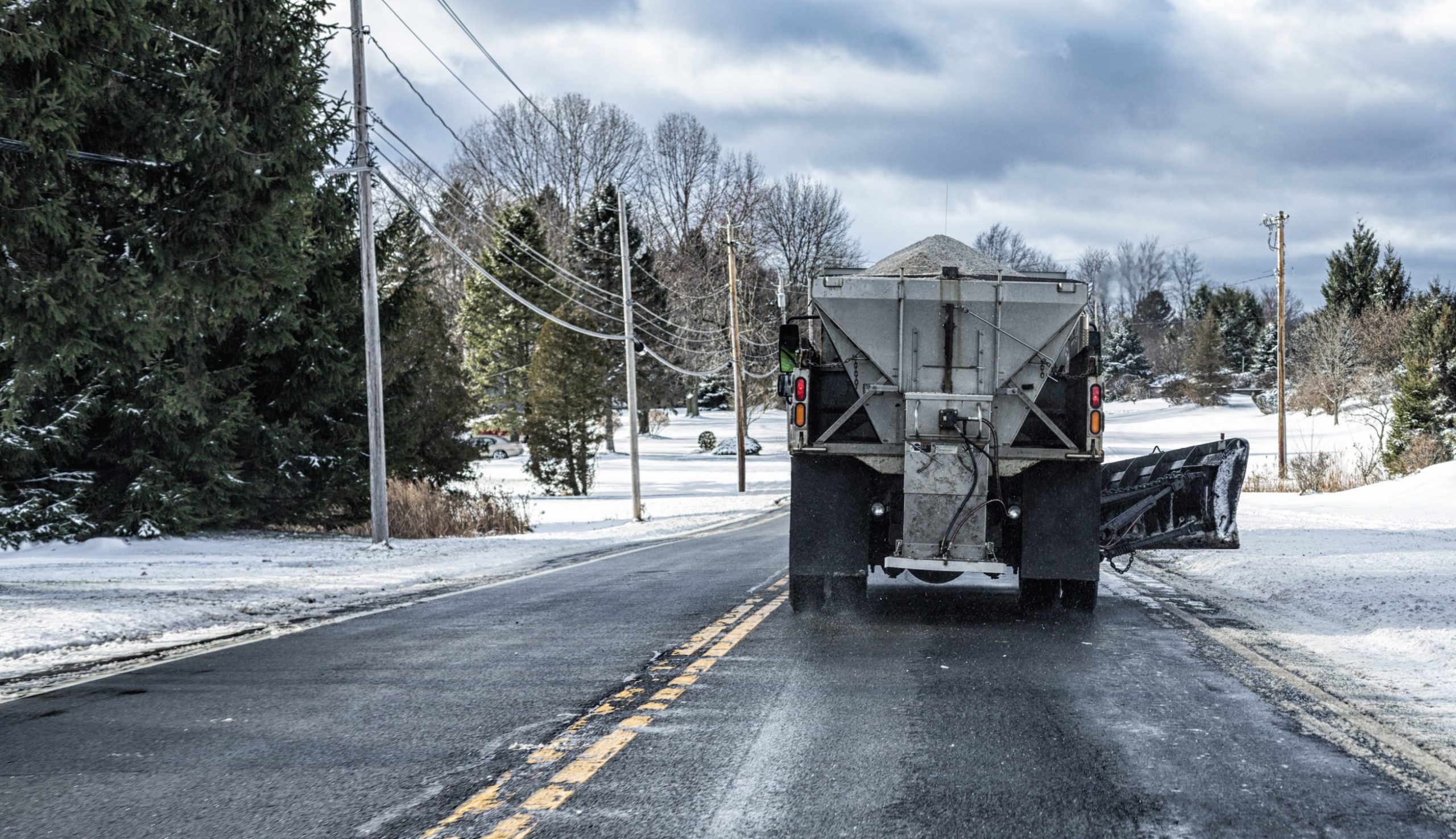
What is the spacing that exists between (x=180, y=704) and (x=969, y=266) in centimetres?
681

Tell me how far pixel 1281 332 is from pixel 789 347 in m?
35.9

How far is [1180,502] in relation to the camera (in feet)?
35.5

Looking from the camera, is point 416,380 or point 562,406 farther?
point 562,406

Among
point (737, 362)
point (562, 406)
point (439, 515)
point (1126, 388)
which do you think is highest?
point (737, 362)

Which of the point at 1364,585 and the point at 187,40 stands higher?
the point at 187,40

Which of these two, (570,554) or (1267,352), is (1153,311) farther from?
(570,554)

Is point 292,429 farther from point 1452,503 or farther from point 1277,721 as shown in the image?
point 1452,503

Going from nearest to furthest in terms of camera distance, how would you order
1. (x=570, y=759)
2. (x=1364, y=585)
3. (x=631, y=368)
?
(x=570, y=759) → (x=1364, y=585) → (x=631, y=368)

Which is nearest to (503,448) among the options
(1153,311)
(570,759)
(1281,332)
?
(1281,332)

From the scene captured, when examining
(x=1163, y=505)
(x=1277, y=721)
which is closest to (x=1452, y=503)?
(x=1163, y=505)

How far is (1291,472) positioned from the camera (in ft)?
119

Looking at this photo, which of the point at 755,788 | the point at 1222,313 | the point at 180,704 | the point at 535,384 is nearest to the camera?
the point at 755,788

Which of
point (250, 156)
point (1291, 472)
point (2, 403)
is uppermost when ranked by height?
point (250, 156)

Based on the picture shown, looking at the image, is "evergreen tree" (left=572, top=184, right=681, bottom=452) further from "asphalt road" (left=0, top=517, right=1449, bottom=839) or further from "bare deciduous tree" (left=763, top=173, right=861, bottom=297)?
"asphalt road" (left=0, top=517, right=1449, bottom=839)
